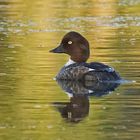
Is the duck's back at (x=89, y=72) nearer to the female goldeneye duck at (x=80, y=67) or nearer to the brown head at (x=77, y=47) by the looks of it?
the female goldeneye duck at (x=80, y=67)

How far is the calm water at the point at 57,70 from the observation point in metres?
10.4

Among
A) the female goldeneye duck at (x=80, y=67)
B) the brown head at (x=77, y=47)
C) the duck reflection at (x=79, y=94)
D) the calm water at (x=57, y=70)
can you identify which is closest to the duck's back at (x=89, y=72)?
the female goldeneye duck at (x=80, y=67)

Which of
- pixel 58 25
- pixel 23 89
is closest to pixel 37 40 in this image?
pixel 58 25

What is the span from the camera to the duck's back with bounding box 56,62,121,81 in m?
14.6

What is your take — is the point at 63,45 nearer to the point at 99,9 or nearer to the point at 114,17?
the point at 114,17

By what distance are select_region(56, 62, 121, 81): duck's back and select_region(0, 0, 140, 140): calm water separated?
24cm

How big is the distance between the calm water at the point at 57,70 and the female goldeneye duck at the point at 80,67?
0.87 feet

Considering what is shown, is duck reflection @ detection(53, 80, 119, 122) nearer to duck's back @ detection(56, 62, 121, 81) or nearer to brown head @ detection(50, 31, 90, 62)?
duck's back @ detection(56, 62, 121, 81)

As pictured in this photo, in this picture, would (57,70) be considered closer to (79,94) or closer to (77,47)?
(77,47)

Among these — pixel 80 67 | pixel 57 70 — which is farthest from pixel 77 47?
pixel 80 67

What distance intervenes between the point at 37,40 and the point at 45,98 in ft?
27.4

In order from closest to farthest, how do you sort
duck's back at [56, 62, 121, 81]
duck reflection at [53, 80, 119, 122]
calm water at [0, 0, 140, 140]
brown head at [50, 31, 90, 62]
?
calm water at [0, 0, 140, 140] → duck reflection at [53, 80, 119, 122] → duck's back at [56, 62, 121, 81] → brown head at [50, 31, 90, 62]

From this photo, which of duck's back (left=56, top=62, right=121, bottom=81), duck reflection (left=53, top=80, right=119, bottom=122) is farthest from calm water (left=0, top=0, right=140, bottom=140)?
duck's back (left=56, top=62, right=121, bottom=81)

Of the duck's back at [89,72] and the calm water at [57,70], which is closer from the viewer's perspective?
the calm water at [57,70]
